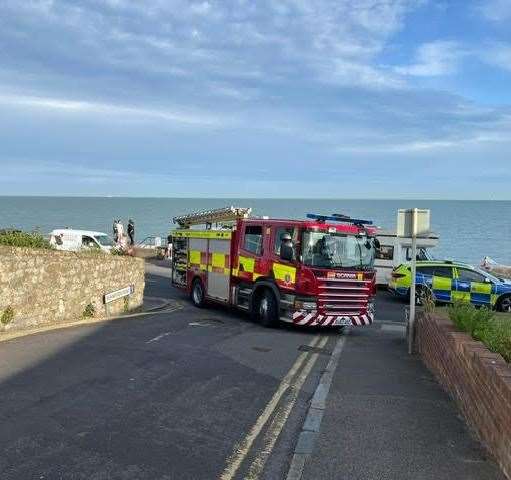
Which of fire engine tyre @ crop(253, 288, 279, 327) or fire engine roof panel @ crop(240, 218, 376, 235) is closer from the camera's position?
fire engine roof panel @ crop(240, 218, 376, 235)

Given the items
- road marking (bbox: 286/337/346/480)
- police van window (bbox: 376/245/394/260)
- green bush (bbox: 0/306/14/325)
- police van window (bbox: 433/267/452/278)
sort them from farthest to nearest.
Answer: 1. police van window (bbox: 376/245/394/260)
2. police van window (bbox: 433/267/452/278)
3. green bush (bbox: 0/306/14/325)
4. road marking (bbox: 286/337/346/480)

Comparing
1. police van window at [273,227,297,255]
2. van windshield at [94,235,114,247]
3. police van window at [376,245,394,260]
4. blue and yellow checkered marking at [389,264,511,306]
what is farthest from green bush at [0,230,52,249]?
van windshield at [94,235,114,247]

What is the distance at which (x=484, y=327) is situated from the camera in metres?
8.38

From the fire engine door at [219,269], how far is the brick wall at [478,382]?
27.6ft

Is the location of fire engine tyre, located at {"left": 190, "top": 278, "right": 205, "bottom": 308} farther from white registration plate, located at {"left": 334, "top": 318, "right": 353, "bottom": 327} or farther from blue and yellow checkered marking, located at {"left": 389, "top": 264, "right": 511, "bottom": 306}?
blue and yellow checkered marking, located at {"left": 389, "top": 264, "right": 511, "bottom": 306}

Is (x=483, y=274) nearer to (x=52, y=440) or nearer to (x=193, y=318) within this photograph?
(x=193, y=318)

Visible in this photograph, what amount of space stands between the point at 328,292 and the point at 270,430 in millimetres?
8342

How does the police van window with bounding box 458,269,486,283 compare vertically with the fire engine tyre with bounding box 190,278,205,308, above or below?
above

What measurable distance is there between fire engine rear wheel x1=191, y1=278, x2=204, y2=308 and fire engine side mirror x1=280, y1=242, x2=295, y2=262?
16.4ft

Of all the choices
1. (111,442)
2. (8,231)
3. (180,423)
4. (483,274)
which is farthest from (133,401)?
(483,274)

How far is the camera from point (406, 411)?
7.49m

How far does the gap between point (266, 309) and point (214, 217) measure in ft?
16.5

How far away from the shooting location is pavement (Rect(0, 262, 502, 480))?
18.0 feet

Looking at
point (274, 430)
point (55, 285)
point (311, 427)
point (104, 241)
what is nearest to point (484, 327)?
point (311, 427)
